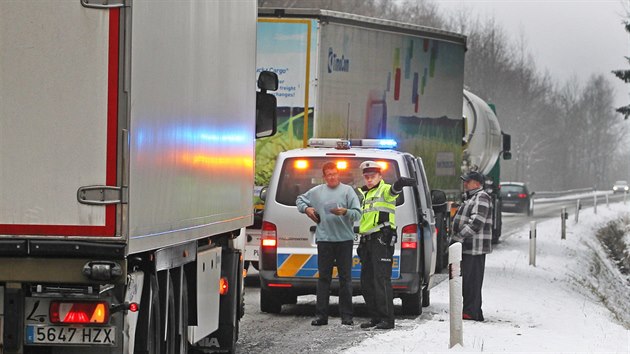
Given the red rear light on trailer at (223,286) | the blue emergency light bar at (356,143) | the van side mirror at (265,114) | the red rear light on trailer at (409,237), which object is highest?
the van side mirror at (265,114)

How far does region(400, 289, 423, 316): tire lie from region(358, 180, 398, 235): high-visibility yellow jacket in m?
1.45

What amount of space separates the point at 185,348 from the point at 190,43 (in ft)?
7.45

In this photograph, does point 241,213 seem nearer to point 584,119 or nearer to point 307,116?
point 307,116

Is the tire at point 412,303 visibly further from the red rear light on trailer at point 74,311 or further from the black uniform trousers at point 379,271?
the red rear light on trailer at point 74,311

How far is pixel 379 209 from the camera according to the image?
14.2 metres

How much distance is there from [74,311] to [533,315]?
956 cm

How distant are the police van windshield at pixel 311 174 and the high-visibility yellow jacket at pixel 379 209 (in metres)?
1.04

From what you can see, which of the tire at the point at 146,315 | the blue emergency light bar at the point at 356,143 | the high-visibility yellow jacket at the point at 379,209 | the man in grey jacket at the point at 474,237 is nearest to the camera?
the tire at the point at 146,315

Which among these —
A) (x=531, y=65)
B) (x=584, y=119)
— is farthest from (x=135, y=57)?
(x=584, y=119)

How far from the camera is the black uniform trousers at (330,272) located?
1435 centimetres

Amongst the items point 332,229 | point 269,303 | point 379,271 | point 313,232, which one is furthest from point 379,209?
point 269,303

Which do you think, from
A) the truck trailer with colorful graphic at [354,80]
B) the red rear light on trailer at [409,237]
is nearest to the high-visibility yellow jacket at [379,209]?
the red rear light on trailer at [409,237]

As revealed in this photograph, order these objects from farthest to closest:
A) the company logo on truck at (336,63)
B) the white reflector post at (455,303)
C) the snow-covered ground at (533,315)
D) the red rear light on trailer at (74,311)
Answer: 1. the company logo on truck at (336,63)
2. the snow-covered ground at (533,315)
3. the white reflector post at (455,303)
4. the red rear light on trailer at (74,311)

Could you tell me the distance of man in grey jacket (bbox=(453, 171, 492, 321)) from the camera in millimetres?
14883
